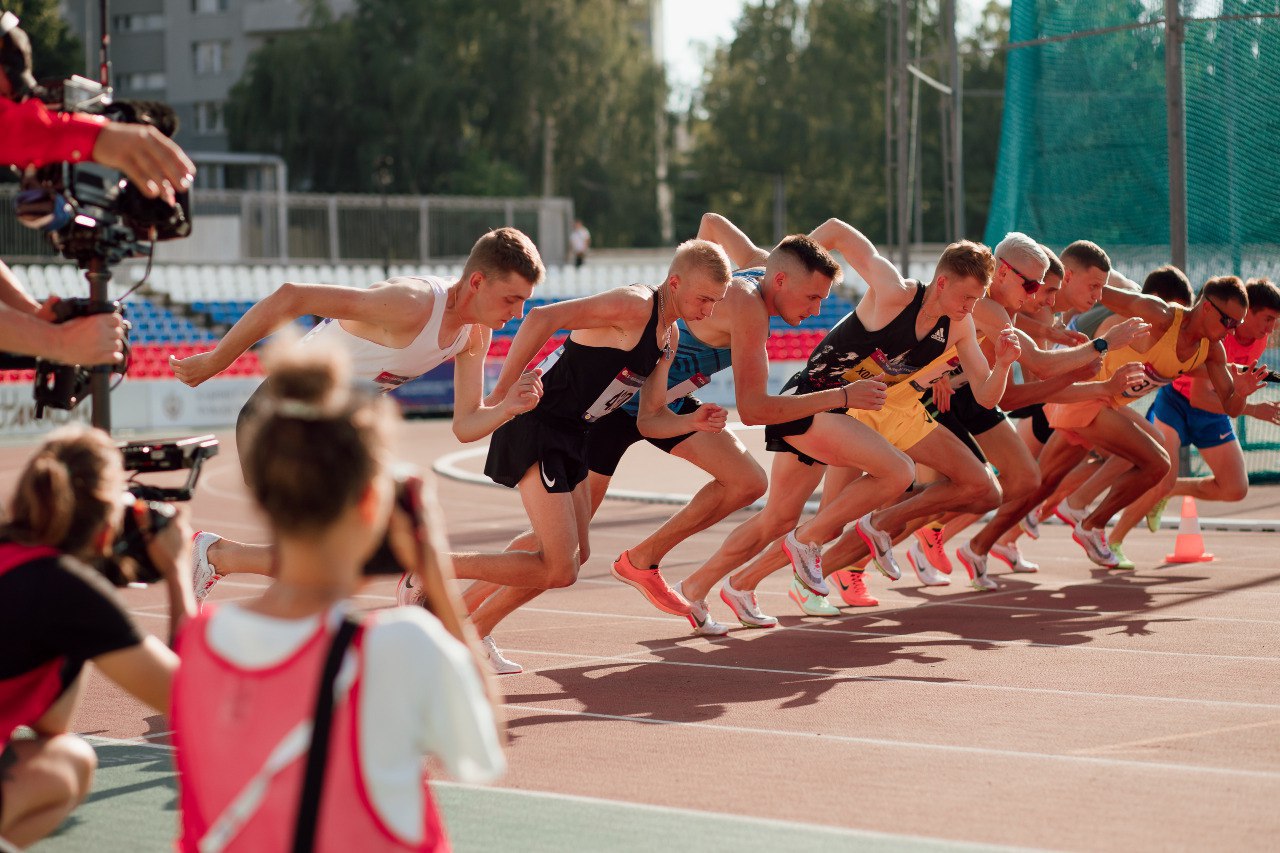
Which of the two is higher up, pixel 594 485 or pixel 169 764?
pixel 594 485

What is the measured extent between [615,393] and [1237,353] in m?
5.69

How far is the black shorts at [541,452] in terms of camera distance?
290 inches

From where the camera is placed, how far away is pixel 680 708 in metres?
6.66

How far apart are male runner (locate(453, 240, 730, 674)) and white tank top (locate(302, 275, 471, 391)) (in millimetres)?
305

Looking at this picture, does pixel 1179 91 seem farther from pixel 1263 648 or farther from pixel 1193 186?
pixel 1263 648

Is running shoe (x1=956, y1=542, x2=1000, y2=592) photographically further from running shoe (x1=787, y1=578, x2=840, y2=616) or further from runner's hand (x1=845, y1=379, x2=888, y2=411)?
runner's hand (x1=845, y1=379, x2=888, y2=411)

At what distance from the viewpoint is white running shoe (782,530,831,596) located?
8.90 metres

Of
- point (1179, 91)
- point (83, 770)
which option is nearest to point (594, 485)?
point (83, 770)

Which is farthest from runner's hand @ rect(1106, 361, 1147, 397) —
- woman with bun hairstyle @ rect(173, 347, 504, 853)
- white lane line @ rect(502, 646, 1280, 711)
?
woman with bun hairstyle @ rect(173, 347, 504, 853)

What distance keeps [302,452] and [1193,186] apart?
46.5ft

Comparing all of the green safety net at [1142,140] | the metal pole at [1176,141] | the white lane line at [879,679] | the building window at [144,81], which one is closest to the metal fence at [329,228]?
the green safety net at [1142,140]

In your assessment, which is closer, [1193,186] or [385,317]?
[385,317]

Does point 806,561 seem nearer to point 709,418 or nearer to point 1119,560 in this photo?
point 709,418

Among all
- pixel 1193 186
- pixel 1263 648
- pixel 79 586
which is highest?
pixel 1193 186
